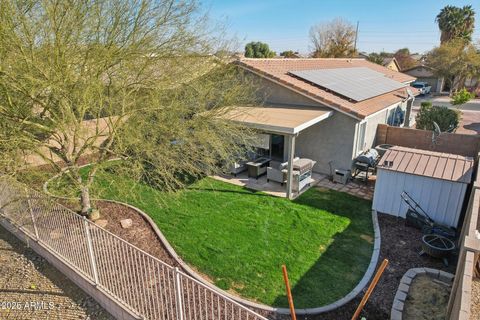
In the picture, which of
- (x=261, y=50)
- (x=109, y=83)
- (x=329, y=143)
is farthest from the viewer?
(x=261, y=50)

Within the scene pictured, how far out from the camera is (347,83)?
18.5 m

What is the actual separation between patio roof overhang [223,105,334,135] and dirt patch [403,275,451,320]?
6.31 meters

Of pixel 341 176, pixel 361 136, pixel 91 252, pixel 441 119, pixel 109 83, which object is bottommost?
pixel 341 176

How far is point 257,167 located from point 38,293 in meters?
9.54

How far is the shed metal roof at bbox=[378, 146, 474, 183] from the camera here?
10125 millimetres

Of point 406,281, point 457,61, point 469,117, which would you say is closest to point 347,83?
point 406,281

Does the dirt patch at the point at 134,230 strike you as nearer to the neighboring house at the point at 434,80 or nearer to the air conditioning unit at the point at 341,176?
the air conditioning unit at the point at 341,176

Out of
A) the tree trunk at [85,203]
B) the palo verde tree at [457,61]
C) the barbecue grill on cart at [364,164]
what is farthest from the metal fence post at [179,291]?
the palo verde tree at [457,61]

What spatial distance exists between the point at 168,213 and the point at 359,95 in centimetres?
1194

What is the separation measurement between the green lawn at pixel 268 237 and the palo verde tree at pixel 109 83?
1.31 meters

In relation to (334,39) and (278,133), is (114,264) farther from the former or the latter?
(334,39)

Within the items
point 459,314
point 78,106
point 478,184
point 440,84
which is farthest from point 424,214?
point 440,84

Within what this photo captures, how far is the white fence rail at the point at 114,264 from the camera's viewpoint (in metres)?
6.09

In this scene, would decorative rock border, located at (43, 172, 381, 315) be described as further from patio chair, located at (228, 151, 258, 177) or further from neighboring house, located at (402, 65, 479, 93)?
neighboring house, located at (402, 65, 479, 93)
